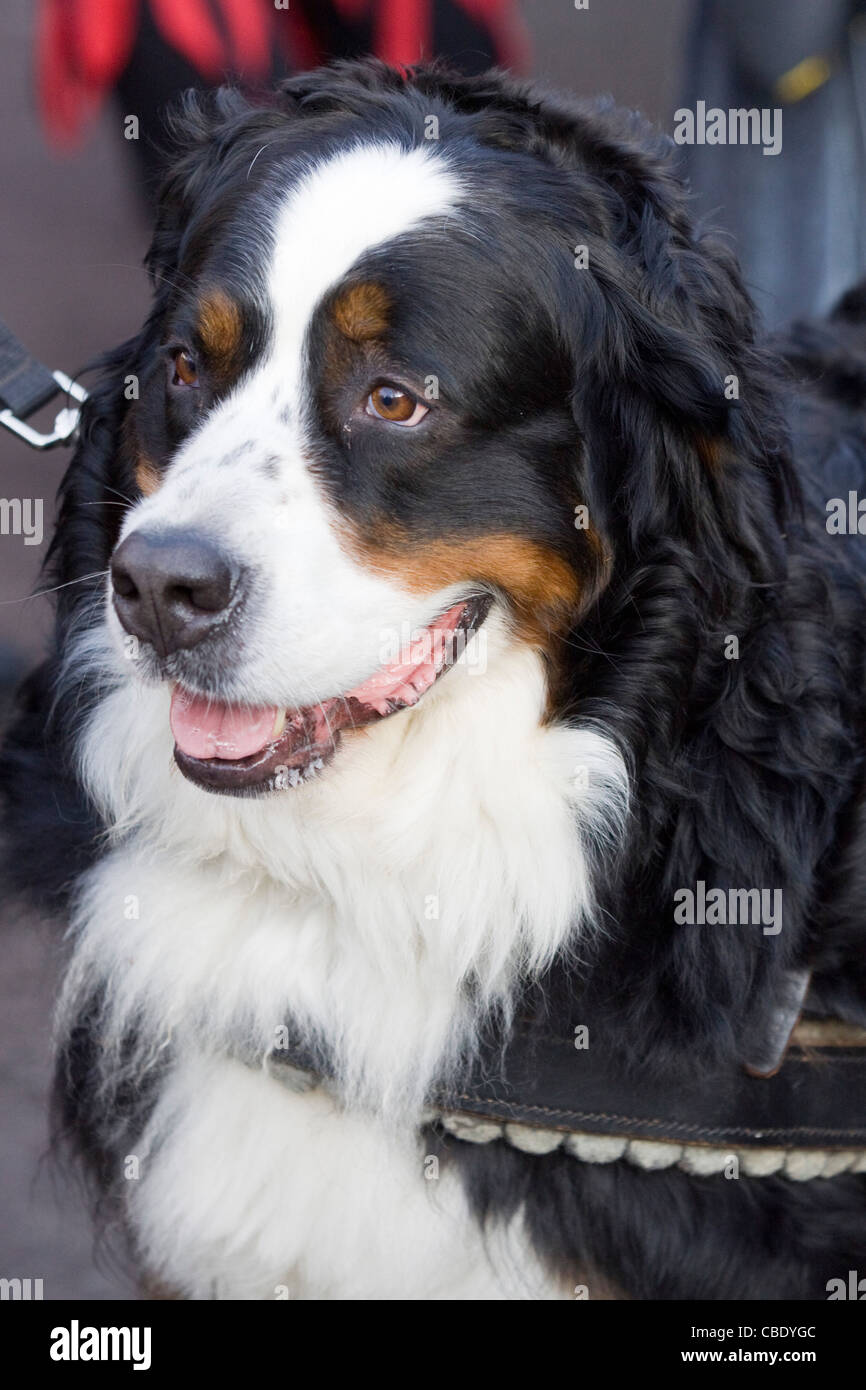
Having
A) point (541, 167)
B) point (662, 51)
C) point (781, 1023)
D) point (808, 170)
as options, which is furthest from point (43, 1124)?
point (662, 51)

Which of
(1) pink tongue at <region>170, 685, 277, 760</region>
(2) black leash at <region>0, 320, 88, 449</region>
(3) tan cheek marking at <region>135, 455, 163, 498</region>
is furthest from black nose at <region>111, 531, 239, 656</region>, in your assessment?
(2) black leash at <region>0, 320, 88, 449</region>

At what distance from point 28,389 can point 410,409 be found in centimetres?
82

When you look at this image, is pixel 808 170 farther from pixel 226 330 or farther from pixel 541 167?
pixel 226 330

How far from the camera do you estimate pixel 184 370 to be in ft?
7.23

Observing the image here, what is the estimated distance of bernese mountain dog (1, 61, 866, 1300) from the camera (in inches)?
81.4

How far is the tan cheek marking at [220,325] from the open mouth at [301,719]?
0.48 meters

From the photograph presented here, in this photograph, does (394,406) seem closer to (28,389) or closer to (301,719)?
(301,719)

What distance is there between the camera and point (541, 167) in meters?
2.16

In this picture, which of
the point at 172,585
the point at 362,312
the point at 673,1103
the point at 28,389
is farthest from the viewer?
the point at 28,389

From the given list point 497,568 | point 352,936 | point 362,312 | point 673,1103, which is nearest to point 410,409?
point 362,312

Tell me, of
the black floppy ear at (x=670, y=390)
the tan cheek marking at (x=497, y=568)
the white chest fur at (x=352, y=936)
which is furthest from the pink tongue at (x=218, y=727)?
the black floppy ear at (x=670, y=390)

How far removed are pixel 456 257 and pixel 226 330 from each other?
1.11 feet

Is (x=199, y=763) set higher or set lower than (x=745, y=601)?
lower

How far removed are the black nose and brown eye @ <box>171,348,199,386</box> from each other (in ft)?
1.29
